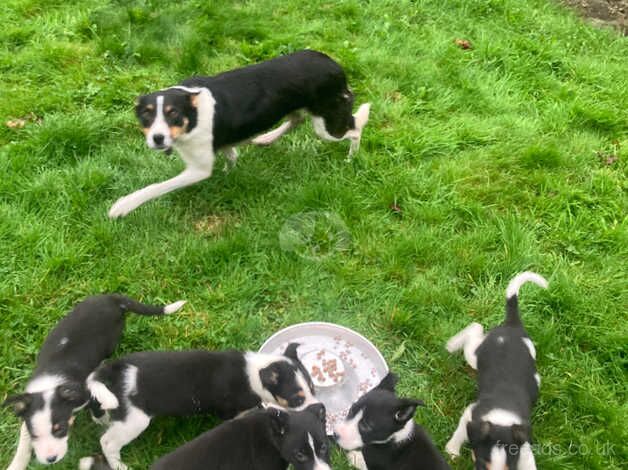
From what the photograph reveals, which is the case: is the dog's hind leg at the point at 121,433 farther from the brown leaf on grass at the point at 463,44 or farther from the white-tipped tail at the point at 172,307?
→ the brown leaf on grass at the point at 463,44

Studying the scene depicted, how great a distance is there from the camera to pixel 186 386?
330 cm

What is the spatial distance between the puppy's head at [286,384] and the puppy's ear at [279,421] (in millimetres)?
264

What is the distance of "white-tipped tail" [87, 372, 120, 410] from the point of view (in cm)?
311

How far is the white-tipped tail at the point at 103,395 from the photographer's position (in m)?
3.11

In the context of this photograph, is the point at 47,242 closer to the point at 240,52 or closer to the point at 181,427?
the point at 181,427

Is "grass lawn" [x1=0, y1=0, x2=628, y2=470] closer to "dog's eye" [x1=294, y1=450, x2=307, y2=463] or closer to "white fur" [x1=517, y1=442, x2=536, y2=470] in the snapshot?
"white fur" [x1=517, y1=442, x2=536, y2=470]

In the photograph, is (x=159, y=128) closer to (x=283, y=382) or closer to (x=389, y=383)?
(x=283, y=382)

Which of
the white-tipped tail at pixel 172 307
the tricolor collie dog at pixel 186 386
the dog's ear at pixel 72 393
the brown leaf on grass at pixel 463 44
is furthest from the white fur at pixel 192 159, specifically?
the brown leaf on grass at pixel 463 44

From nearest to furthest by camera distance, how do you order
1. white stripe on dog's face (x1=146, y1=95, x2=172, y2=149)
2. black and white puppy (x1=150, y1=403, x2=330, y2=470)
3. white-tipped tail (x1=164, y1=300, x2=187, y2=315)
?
black and white puppy (x1=150, y1=403, x2=330, y2=470) < white-tipped tail (x1=164, y1=300, x2=187, y2=315) < white stripe on dog's face (x1=146, y1=95, x2=172, y2=149)

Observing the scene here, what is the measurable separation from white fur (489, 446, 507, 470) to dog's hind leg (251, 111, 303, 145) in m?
3.07

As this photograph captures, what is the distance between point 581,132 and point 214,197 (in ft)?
Answer: 11.4

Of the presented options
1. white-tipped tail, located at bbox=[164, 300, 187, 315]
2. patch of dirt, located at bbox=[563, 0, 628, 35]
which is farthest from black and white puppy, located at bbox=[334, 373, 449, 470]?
patch of dirt, located at bbox=[563, 0, 628, 35]

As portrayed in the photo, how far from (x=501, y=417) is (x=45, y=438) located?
2409 mm

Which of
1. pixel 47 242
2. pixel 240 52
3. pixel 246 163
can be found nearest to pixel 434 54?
pixel 240 52
